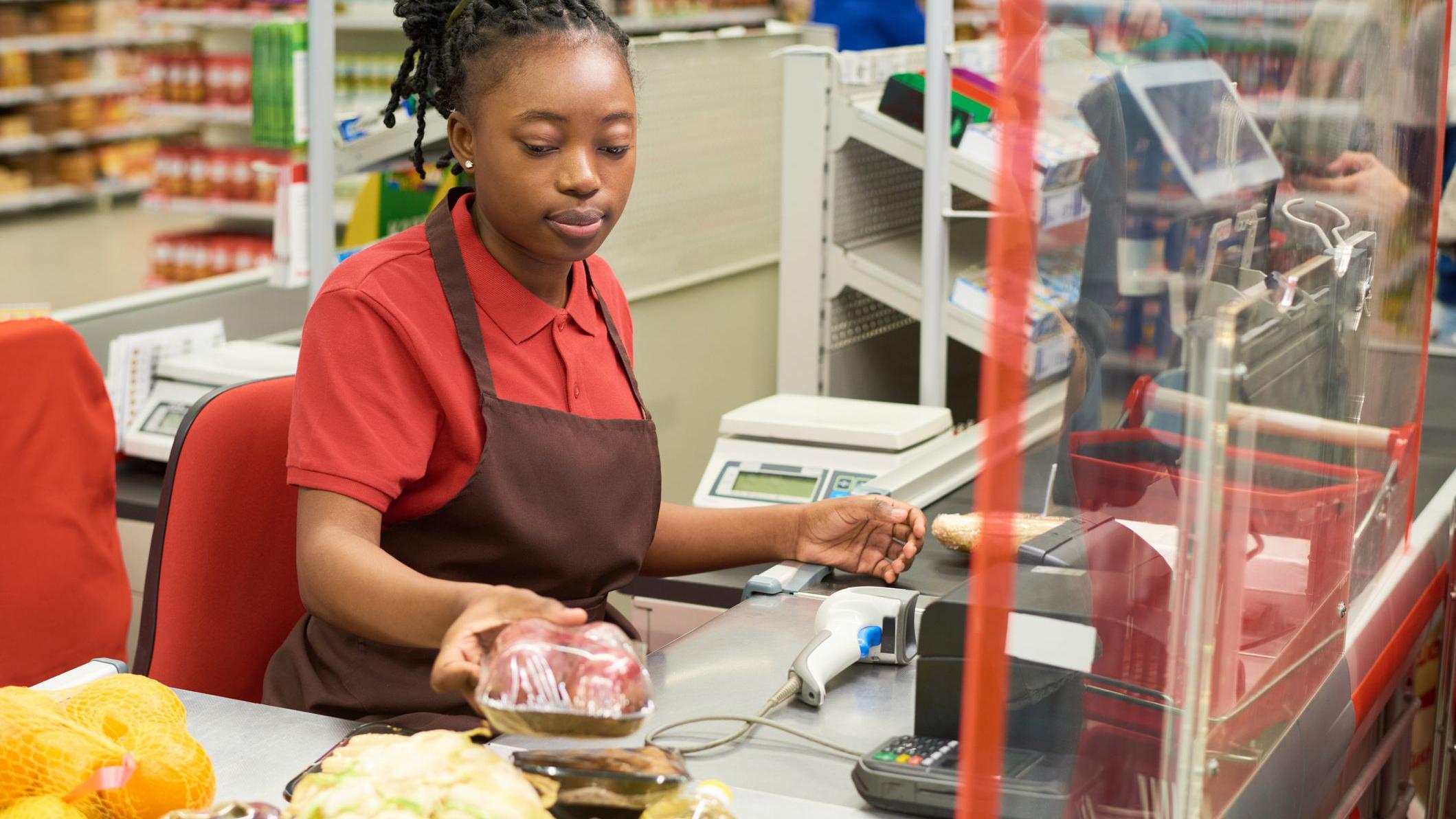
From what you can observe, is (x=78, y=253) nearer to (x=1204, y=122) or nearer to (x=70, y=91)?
(x=70, y=91)

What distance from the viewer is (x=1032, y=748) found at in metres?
0.92

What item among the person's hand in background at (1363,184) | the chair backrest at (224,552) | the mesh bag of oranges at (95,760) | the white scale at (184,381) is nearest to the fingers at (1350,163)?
the person's hand in background at (1363,184)

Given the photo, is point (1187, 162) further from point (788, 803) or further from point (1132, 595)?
point (788, 803)

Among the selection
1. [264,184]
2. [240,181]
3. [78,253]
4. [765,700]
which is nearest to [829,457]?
[765,700]

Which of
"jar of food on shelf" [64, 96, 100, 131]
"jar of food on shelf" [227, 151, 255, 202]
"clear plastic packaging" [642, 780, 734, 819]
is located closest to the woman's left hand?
"clear plastic packaging" [642, 780, 734, 819]

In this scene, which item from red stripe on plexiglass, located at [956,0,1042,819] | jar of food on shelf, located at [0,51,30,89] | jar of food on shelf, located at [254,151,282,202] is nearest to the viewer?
red stripe on plexiglass, located at [956,0,1042,819]

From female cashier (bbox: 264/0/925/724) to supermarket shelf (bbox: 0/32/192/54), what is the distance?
9045mm

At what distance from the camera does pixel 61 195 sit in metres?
10.1

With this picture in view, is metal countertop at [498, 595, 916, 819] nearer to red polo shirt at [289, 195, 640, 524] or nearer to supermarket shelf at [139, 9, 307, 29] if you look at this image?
red polo shirt at [289, 195, 640, 524]

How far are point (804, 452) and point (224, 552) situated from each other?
2.94 ft

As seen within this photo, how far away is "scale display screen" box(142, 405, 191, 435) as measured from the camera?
255cm

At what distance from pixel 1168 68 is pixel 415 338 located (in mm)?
820

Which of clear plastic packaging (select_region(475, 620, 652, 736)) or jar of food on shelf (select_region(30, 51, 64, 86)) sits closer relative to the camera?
clear plastic packaging (select_region(475, 620, 652, 736))

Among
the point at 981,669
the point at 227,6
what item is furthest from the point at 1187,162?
the point at 227,6
